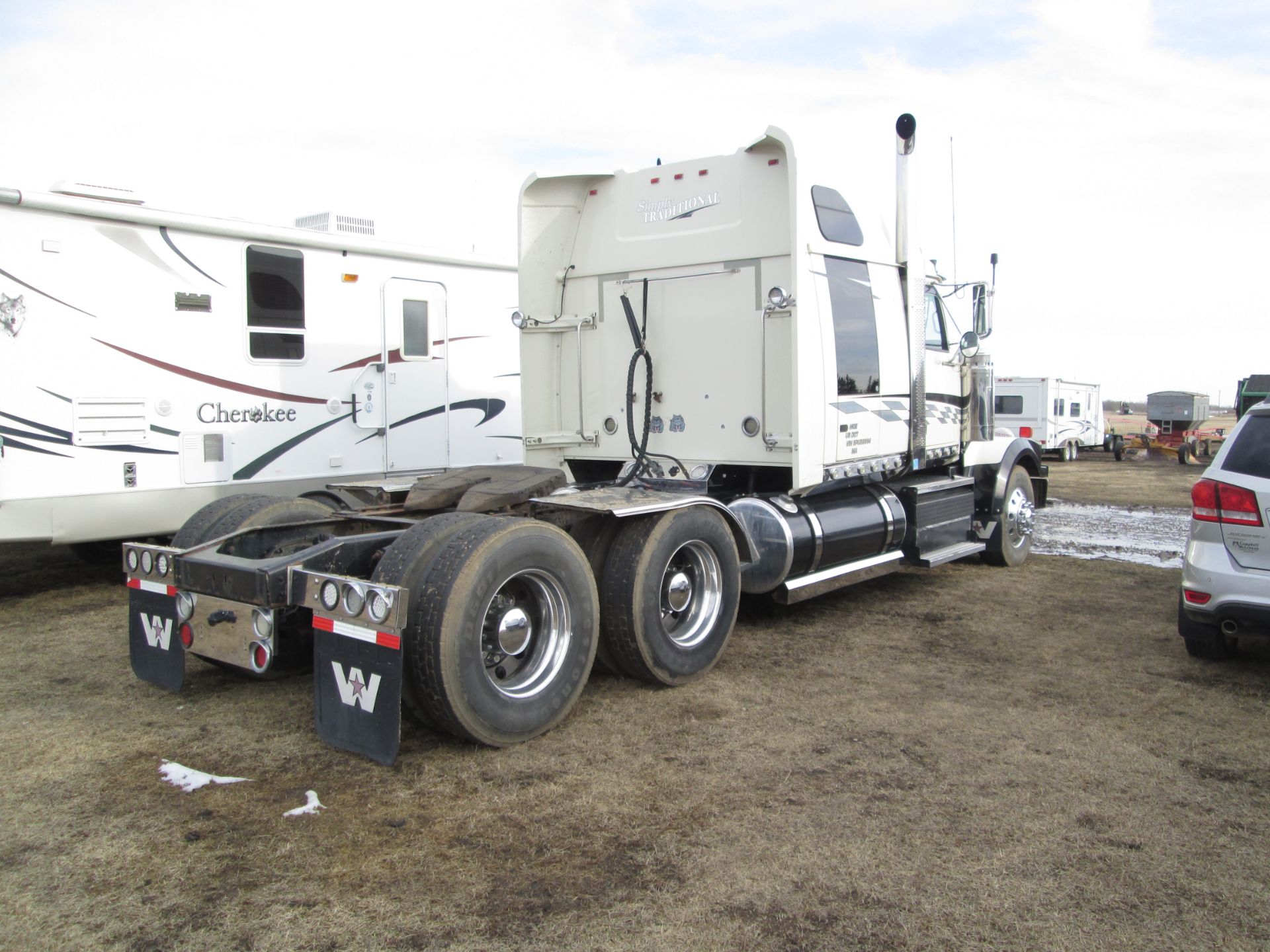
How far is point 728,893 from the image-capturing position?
3289mm

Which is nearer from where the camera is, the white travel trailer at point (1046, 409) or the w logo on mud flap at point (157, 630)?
the w logo on mud flap at point (157, 630)

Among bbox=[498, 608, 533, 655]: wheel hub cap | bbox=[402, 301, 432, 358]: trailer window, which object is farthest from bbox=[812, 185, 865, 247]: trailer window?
bbox=[402, 301, 432, 358]: trailer window

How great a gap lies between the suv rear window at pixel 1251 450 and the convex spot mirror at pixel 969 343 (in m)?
2.99

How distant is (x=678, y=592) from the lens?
5.82 meters

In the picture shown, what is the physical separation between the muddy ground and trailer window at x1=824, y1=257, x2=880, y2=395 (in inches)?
85.6

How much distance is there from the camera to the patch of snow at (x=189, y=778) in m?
4.21

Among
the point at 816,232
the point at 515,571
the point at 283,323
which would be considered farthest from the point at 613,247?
the point at 515,571

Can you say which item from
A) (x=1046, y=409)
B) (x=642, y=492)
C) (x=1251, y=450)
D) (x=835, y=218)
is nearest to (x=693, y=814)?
(x=642, y=492)

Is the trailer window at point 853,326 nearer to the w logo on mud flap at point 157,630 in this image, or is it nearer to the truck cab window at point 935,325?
the truck cab window at point 935,325

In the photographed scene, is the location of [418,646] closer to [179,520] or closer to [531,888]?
[531,888]

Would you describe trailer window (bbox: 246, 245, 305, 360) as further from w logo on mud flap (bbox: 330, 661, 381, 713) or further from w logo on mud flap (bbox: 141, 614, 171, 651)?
w logo on mud flap (bbox: 330, 661, 381, 713)

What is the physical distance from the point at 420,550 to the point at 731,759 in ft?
5.83

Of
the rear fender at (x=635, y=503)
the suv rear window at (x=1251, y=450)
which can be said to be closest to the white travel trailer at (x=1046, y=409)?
the suv rear window at (x=1251, y=450)

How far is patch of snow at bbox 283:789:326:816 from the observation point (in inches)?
154
